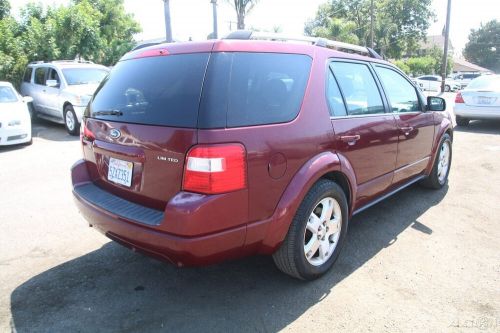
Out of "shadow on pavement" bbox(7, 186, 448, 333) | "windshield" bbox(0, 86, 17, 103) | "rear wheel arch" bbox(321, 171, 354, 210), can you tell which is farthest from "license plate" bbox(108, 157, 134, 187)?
"windshield" bbox(0, 86, 17, 103)

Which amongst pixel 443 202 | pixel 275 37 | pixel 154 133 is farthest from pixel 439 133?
pixel 154 133

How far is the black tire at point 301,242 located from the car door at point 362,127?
1.16 feet

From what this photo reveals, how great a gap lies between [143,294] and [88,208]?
2.49ft

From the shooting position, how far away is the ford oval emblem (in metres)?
2.82

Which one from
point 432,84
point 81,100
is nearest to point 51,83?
point 81,100

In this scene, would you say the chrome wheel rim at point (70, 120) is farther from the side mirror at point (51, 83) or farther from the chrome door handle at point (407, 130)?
the chrome door handle at point (407, 130)

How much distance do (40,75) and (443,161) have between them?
1064cm

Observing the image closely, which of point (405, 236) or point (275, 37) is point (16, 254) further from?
point (405, 236)

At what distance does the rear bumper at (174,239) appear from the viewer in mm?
2365

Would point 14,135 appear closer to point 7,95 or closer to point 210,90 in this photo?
point 7,95

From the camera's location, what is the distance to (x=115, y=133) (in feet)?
9.36

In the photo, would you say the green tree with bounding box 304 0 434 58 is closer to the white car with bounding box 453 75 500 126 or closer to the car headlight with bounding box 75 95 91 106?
the white car with bounding box 453 75 500 126

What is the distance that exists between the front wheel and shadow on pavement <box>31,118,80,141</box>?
7936 mm

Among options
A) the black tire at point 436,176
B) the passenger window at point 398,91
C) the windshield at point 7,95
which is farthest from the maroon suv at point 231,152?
the windshield at point 7,95
